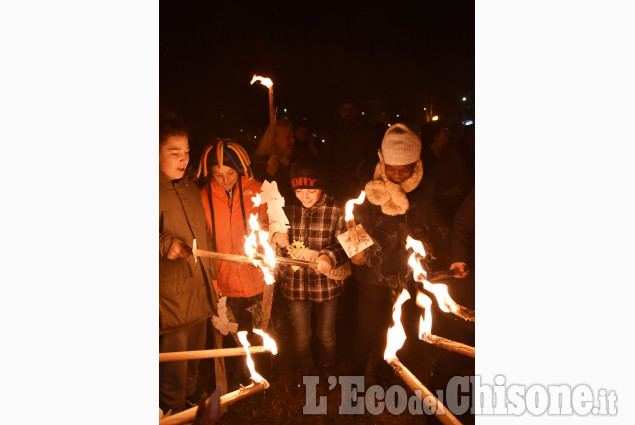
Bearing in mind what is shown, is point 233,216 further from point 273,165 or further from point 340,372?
point 340,372

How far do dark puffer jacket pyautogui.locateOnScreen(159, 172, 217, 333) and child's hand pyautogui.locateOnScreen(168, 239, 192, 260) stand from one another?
0.03 metres

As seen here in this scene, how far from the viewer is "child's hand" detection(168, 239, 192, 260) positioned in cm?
260

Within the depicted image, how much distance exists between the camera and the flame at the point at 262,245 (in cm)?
281

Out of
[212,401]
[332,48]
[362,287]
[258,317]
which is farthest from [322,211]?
[212,401]

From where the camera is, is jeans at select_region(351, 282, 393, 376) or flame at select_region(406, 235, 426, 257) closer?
flame at select_region(406, 235, 426, 257)

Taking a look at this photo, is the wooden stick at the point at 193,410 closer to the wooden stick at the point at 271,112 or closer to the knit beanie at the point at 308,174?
the knit beanie at the point at 308,174

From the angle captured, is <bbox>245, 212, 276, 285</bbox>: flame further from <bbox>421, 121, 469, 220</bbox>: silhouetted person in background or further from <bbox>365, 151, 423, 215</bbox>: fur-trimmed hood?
<bbox>421, 121, 469, 220</bbox>: silhouetted person in background

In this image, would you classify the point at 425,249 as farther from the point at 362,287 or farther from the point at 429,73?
the point at 429,73

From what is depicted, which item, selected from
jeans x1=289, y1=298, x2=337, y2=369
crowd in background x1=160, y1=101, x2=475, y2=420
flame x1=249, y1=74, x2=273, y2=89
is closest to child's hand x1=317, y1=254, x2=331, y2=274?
crowd in background x1=160, y1=101, x2=475, y2=420

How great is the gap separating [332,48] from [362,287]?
205cm

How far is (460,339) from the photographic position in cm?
274

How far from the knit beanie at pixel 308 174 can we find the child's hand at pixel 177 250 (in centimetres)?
97

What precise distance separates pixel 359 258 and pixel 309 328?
2.48 ft

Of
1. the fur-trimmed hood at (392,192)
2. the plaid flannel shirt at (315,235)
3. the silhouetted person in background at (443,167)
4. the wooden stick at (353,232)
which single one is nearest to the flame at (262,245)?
the plaid flannel shirt at (315,235)
